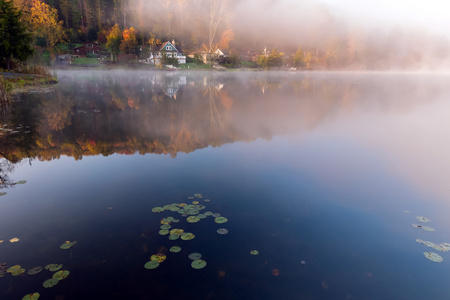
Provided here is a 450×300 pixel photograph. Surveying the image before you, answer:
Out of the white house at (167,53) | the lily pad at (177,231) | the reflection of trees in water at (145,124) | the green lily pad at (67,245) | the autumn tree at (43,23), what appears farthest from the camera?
the white house at (167,53)

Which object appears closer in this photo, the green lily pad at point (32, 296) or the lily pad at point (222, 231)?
the green lily pad at point (32, 296)

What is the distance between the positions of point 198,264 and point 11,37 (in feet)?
137

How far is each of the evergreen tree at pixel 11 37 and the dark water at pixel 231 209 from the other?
2634 cm

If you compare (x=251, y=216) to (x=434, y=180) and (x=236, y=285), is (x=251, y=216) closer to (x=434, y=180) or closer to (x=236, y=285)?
(x=236, y=285)

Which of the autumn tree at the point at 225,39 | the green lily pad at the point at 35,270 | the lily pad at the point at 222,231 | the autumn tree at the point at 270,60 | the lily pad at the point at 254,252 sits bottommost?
the lily pad at the point at 222,231

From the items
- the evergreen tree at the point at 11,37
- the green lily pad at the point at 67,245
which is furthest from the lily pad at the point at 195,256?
the evergreen tree at the point at 11,37

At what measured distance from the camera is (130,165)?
29.5ft

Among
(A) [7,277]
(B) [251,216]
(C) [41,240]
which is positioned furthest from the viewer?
(B) [251,216]

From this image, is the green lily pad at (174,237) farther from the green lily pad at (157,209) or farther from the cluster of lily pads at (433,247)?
the cluster of lily pads at (433,247)

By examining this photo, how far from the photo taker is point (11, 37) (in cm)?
3341

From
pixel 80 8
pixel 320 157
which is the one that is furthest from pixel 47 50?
pixel 320 157

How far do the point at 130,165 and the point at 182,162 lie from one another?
171cm

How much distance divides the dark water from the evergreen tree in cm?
→ 2634

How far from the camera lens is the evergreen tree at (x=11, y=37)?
32.7 m
